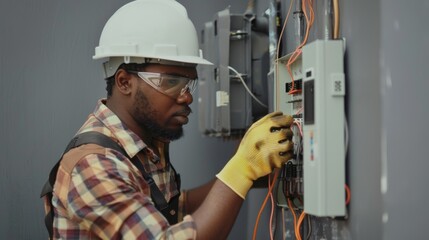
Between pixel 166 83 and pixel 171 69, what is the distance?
0.06 m

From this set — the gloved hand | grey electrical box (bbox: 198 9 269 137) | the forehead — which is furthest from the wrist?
grey electrical box (bbox: 198 9 269 137)

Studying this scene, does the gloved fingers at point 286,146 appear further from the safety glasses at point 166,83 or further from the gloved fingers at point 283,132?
the safety glasses at point 166,83

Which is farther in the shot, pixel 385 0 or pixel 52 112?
pixel 52 112

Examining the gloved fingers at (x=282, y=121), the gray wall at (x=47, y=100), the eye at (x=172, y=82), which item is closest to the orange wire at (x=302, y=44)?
the gloved fingers at (x=282, y=121)

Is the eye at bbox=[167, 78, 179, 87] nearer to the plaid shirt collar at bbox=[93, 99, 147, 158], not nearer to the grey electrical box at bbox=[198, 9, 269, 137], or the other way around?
the plaid shirt collar at bbox=[93, 99, 147, 158]

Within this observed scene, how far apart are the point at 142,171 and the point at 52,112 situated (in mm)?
1180

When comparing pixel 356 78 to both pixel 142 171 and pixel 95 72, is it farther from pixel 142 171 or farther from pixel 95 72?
pixel 95 72

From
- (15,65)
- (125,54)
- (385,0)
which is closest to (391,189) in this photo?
(385,0)

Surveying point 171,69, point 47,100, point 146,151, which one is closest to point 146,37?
point 171,69

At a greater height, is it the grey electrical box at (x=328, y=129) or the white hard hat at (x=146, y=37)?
the white hard hat at (x=146, y=37)

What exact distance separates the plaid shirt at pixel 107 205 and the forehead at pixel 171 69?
31 cm

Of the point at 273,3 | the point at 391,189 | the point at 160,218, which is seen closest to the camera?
the point at 391,189

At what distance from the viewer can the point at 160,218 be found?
52.4 inches

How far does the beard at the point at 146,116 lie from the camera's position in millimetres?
1597
